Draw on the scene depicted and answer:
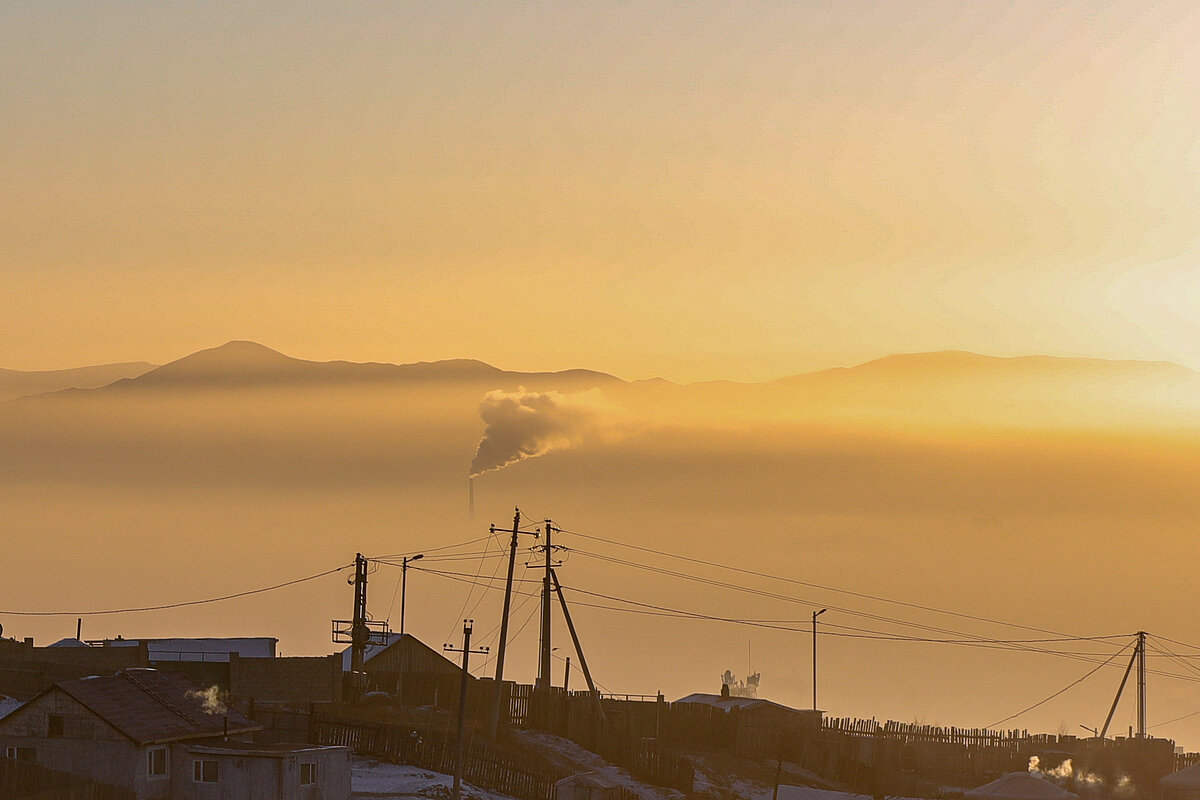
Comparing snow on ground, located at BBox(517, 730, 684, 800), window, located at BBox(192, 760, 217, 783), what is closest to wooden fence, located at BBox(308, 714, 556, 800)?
snow on ground, located at BBox(517, 730, 684, 800)

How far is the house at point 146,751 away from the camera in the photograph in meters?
60.2

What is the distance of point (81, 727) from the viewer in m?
60.5

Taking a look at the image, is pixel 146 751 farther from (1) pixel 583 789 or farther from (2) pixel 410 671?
(2) pixel 410 671

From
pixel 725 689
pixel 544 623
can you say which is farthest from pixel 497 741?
pixel 725 689

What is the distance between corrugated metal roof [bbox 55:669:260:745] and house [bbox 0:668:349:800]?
Result: 1.6 inches

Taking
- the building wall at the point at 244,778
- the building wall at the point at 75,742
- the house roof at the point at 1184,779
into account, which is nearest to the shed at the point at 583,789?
the building wall at the point at 244,778

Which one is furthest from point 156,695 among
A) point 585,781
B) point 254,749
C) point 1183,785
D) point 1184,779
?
point 1184,779

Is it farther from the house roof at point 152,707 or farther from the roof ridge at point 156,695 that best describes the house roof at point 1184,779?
the roof ridge at point 156,695

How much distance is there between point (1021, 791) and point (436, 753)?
900 inches

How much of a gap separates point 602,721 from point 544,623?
9.27 meters

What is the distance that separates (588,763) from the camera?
7856 cm

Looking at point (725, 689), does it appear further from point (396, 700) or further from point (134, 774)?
point (134, 774)

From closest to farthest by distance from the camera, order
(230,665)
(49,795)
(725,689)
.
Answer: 1. (49,795)
2. (230,665)
3. (725,689)

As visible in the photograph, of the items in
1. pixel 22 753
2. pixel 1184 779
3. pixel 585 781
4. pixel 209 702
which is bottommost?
pixel 1184 779
